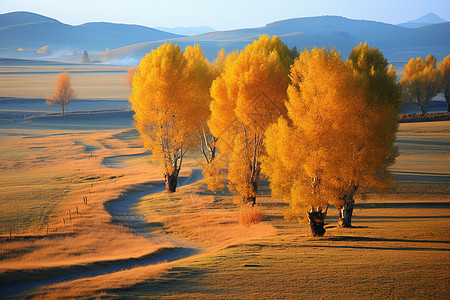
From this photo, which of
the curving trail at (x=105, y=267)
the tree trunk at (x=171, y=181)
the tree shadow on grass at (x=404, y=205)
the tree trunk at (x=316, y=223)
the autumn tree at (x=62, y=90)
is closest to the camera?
the curving trail at (x=105, y=267)

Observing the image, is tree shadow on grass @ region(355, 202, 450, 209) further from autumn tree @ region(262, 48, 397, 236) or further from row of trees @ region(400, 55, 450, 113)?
row of trees @ region(400, 55, 450, 113)

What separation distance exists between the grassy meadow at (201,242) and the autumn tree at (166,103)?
4963mm

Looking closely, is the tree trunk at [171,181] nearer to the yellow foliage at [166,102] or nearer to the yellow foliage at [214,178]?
the yellow foliage at [166,102]

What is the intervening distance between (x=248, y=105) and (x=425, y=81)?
79.8 meters

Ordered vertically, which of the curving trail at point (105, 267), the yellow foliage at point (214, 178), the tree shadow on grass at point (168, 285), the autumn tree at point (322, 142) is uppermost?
the autumn tree at point (322, 142)

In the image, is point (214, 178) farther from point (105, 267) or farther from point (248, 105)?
point (105, 267)

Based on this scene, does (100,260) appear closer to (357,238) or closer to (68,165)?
(357,238)

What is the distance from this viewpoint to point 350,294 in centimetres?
1712

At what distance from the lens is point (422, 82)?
99.4 meters

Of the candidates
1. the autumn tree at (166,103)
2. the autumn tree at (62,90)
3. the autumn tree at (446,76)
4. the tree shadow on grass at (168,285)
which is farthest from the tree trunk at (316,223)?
the autumn tree at (62,90)

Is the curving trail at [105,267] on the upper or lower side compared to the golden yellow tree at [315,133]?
lower

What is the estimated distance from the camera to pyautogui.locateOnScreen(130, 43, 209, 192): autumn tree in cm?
4303

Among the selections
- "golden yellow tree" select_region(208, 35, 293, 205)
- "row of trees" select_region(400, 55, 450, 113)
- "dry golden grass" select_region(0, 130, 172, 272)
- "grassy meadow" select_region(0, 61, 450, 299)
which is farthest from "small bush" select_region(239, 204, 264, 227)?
"row of trees" select_region(400, 55, 450, 113)

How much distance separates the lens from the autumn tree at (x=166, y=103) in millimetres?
43031
